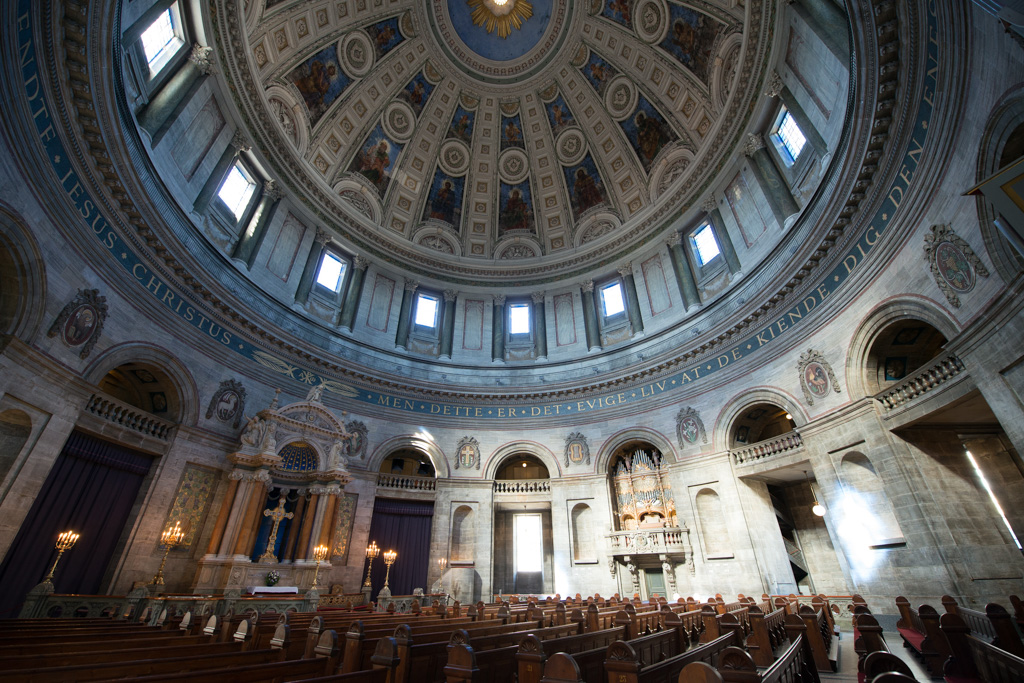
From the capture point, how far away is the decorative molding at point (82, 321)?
1041 cm

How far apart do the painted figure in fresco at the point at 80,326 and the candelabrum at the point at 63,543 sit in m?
4.37

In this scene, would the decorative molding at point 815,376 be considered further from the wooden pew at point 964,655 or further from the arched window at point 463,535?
the arched window at point 463,535

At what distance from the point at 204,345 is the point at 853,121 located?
20.1 m

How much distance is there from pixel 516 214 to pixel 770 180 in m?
14.6

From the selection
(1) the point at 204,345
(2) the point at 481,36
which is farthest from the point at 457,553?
(2) the point at 481,36

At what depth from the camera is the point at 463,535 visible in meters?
19.4

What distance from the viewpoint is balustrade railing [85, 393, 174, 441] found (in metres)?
11.5

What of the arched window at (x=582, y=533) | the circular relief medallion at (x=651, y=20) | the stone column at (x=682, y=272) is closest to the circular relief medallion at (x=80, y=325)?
the arched window at (x=582, y=533)

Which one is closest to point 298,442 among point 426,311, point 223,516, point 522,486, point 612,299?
point 223,516

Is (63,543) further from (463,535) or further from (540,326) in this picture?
(540,326)

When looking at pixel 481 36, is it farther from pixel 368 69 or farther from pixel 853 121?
pixel 853 121

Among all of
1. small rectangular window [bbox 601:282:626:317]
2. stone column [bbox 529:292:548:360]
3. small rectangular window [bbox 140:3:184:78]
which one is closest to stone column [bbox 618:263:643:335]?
small rectangular window [bbox 601:282:626:317]

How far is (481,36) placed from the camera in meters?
27.1

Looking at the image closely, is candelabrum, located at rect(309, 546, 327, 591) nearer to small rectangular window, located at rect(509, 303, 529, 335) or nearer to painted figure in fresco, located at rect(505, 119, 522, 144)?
small rectangular window, located at rect(509, 303, 529, 335)
